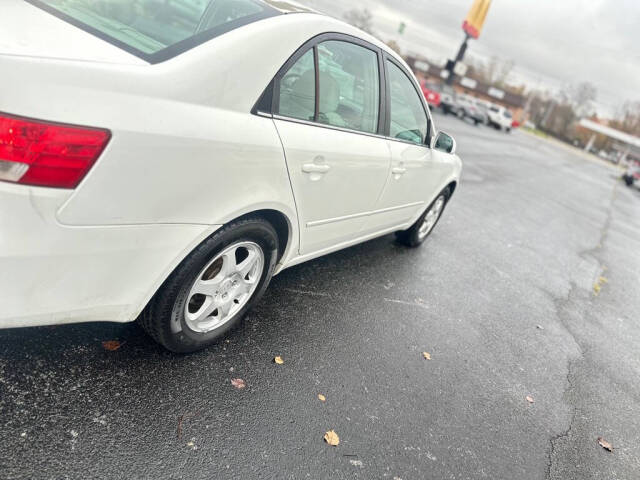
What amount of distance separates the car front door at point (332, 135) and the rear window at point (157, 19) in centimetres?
36

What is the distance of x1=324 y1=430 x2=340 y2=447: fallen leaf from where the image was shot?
2.21m

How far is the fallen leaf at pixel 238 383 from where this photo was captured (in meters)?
2.35

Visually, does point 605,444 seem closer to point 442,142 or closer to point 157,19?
point 442,142

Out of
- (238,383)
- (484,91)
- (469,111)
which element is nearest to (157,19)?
(238,383)

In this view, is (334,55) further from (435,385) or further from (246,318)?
(435,385)

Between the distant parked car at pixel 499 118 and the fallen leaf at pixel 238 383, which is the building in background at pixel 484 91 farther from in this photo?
the fallen leaf at pixel 238 383

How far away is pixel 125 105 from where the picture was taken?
1.57 m

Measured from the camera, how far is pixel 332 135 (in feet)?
8.46

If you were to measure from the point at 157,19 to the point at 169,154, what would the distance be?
0.86m

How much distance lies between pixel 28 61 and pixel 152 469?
5.30 feet

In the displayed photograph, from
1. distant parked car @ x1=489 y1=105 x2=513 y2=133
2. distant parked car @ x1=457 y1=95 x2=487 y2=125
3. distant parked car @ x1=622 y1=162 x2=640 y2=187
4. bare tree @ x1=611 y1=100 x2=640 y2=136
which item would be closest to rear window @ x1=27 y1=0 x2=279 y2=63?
distant parked car @ x1=622 y1=162 x2=640 y2=187

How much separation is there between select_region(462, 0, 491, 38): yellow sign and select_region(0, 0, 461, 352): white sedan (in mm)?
53129

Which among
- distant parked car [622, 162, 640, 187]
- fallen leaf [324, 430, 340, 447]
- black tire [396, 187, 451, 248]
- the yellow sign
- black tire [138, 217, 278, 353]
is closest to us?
black tire [138, 217, 278, 353]

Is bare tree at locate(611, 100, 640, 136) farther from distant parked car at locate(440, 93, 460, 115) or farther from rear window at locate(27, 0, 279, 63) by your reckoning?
rear window at locate(27, 0, 279, 63)
